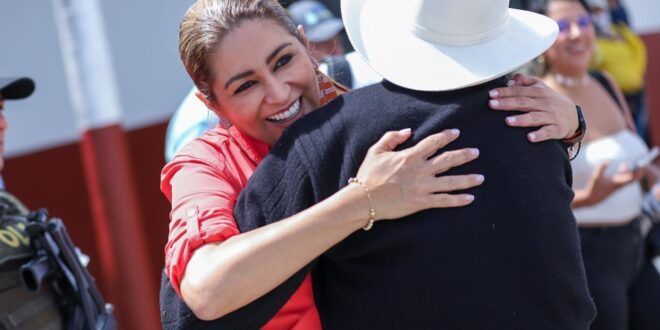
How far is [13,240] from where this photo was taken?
242cm

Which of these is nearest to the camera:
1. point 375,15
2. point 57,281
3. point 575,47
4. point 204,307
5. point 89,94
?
point 204,307

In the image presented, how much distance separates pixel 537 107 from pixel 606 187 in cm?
196

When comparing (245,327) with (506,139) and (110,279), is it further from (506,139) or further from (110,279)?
(110,279)

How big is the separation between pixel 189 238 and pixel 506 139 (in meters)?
0.58

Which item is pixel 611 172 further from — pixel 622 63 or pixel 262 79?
pixel 262 79

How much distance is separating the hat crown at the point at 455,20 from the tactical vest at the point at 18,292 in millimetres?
1239

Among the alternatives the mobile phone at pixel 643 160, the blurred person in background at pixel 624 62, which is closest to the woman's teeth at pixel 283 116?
the mobile phone at pixel 643 160

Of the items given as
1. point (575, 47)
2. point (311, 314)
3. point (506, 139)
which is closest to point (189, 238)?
point (311, 314)

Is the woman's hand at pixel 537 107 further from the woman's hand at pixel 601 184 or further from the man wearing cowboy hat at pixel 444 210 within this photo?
the woman's hand at pixel 601 184

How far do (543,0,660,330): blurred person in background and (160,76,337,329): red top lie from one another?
1.82 m

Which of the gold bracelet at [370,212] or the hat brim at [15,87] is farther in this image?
the hat brim at [15,87]

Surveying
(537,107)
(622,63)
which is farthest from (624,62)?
(537,107)

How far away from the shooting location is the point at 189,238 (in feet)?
5.38

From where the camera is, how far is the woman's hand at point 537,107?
1646mm
